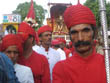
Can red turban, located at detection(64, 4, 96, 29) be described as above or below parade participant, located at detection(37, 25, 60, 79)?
above

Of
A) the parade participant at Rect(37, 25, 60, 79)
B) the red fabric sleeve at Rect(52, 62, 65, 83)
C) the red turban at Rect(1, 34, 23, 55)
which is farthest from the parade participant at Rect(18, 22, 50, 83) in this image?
the red fabric sleeve at Rect(52, 62, 65, 83)

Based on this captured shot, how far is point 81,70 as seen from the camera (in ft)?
7.50

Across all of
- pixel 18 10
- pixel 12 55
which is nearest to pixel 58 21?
pixel 18 10

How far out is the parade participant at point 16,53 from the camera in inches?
129

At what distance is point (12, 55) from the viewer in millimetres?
3350

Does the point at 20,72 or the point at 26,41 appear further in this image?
the point at 26,41

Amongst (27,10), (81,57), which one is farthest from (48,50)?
(27,10)

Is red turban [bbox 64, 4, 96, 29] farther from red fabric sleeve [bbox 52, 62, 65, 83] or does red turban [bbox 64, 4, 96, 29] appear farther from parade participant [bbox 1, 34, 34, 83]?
parade participant [bbox 1, 34, 34, 83]

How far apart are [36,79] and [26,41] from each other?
599mm

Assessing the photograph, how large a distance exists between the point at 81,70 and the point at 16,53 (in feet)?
4.38

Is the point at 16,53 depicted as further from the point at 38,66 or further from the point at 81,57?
the point at 81,57

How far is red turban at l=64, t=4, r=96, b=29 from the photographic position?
2.32 meters

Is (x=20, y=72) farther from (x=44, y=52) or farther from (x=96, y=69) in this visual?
(x=44, y=52)

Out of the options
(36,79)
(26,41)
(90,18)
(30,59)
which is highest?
(90,18)
